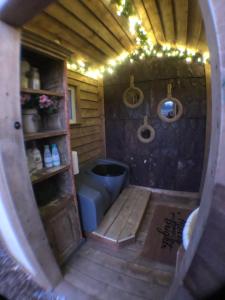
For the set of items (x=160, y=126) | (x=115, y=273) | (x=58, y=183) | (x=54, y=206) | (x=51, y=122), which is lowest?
(x=115, y=273)

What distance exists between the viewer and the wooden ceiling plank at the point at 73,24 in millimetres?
1479

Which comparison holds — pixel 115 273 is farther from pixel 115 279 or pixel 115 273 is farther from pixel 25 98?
pixel 25 98

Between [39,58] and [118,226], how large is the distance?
6.80ft

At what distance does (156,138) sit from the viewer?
3.11 metres

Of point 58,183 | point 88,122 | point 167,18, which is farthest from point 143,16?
point 58,183

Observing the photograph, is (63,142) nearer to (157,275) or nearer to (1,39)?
(1,39)

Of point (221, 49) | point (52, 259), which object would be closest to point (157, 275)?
point (52, 259)

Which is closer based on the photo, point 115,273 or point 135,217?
point 115,273

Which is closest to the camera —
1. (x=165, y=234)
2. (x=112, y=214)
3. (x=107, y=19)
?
(x=107, y=19)

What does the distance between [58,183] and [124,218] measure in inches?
41.7

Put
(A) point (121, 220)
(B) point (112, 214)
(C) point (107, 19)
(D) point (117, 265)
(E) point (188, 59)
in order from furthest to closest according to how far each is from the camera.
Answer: (E) point (188, 59) → (B) point (112, 214) → (A) point (121, 220) → (C) point (107, 19) → (D) point (117, 265)

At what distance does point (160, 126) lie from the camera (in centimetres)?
305

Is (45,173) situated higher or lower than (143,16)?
lower

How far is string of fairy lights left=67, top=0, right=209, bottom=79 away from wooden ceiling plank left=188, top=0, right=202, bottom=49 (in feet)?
1.02
